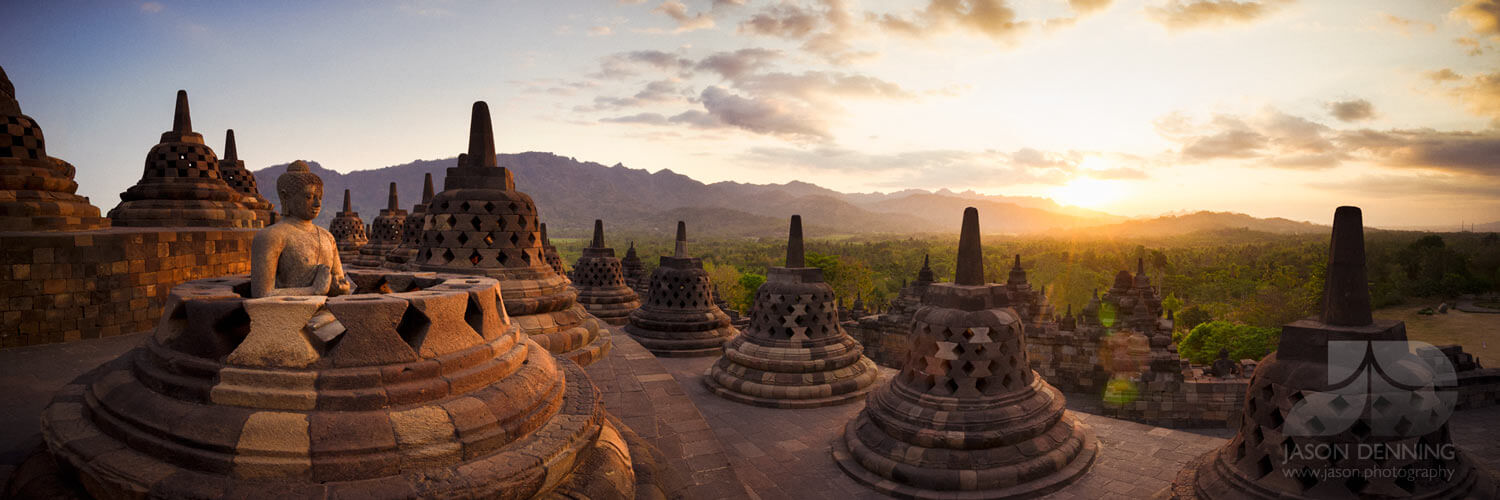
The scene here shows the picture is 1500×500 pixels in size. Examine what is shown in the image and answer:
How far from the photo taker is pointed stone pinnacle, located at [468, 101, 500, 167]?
28.8 ft

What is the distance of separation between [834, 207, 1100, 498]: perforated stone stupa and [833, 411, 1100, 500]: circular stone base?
0.01m

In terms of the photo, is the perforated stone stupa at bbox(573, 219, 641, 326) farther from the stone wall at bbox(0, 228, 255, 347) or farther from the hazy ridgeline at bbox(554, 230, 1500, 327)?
the hazy ridgeline at bbox(554, 230, 1500, 327)

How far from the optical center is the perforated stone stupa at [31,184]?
8227 mm

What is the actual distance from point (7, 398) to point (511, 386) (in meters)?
5.41

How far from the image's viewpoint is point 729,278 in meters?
53.5

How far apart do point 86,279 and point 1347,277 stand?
13664 mm

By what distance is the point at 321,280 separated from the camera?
400cm

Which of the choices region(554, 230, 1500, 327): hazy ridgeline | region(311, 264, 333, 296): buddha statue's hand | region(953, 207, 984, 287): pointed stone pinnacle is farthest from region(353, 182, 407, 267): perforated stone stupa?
region(554, 230, 1500, 327): hazy ridgeline

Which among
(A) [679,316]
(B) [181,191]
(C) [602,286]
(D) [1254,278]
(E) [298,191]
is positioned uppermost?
(B) [181,191]

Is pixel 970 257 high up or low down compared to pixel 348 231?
down

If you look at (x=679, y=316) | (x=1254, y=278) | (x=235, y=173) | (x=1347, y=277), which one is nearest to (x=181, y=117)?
(x=235, y=173)

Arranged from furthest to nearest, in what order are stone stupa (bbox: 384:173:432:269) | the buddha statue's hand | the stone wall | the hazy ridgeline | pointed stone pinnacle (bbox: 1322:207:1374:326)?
1. the hazy ridgeline
2. stone stupa (bbox: 384:173:432:269)
3. the stone wall
4. pointed stone pinnacle (bbox: 1322:207:1374:326)
5. the buddha statue's hand

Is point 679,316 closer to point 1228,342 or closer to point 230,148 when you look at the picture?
point 230,148

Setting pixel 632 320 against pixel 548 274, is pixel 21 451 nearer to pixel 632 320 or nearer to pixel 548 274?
pixel 548 274
